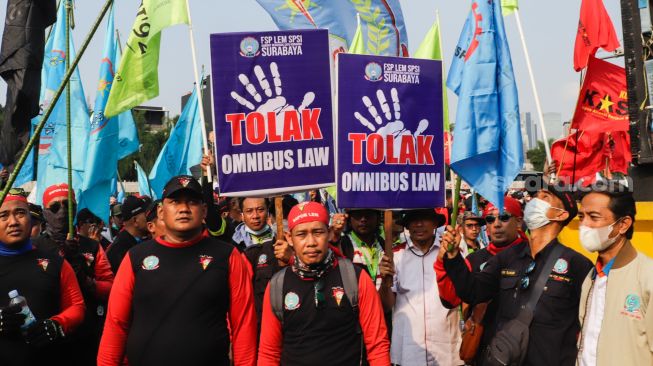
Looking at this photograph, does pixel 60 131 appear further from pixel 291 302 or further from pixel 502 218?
pixel 291 302

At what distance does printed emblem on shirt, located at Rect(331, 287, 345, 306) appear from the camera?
4.93 m

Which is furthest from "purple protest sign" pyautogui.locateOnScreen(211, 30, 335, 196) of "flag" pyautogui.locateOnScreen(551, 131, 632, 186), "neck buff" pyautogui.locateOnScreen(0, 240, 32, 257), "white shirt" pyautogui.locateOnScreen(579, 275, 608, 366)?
"flag" pyautogui.locateOnScreen(551, 131, 632, 186)

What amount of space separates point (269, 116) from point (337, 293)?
1816 millimetres

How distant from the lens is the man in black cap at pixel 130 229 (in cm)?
808

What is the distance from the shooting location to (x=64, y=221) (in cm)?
709

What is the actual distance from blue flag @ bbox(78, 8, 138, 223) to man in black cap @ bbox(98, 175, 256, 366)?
4.07 m

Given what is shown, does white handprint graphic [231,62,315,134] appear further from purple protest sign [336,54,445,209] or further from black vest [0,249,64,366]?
black vest [0,249,64,366]

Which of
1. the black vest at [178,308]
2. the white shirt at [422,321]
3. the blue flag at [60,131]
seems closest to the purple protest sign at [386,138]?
the white shirt at [422,321]

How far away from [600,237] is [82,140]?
25.3 ft

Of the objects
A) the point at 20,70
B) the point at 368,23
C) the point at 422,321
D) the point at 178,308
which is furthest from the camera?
the point at 368,23

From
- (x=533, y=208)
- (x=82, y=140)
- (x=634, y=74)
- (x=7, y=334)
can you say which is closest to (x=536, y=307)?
(x=533, y=208)

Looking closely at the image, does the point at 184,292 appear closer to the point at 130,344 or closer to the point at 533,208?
the point at 130,344

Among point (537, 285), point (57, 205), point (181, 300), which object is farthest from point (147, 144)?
point (537, 285)

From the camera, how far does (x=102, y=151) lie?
9484mm
